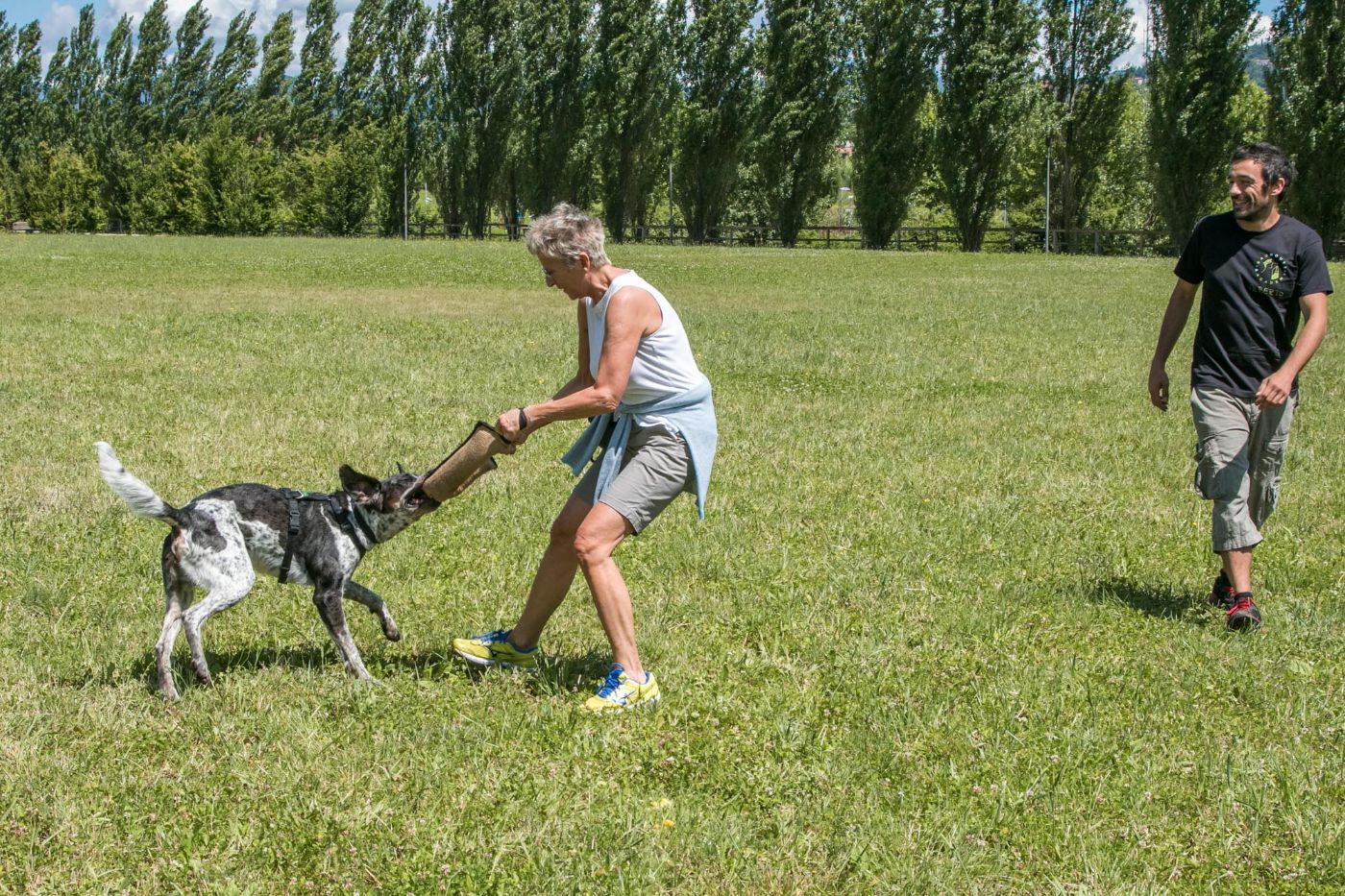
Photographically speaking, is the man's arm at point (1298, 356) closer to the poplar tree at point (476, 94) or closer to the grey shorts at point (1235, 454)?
the grey shorts at point (1235, 454)

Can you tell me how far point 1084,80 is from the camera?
171 ft

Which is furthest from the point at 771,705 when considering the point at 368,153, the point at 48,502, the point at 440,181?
the point at 368,153

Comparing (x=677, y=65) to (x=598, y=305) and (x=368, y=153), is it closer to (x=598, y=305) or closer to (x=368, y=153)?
(x=368, y=153)

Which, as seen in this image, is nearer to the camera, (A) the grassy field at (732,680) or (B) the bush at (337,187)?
(A) the grassy field at (732,680)

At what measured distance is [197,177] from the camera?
201 feet

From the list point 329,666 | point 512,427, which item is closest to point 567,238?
point 512,427

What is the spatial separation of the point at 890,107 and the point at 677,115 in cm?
936

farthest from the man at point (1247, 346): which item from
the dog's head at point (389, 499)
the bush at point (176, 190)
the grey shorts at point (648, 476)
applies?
the bush at point (176, 190)

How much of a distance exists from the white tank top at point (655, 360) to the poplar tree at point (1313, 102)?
42410mm

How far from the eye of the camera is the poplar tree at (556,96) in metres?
55.1

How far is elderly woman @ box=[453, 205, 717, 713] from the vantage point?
185 inches

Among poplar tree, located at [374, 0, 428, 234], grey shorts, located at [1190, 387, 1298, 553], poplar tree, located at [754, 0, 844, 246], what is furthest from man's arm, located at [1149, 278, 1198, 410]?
poplar tree, located at [374, 0, 428, 234]

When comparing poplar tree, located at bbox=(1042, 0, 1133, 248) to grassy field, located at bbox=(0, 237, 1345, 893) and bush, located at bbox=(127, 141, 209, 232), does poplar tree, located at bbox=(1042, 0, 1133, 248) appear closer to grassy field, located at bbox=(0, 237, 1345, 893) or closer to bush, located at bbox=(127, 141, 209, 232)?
bush, located at bbox=(127, 141, 209, 232)

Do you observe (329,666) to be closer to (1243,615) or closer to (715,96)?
(1243,615)
